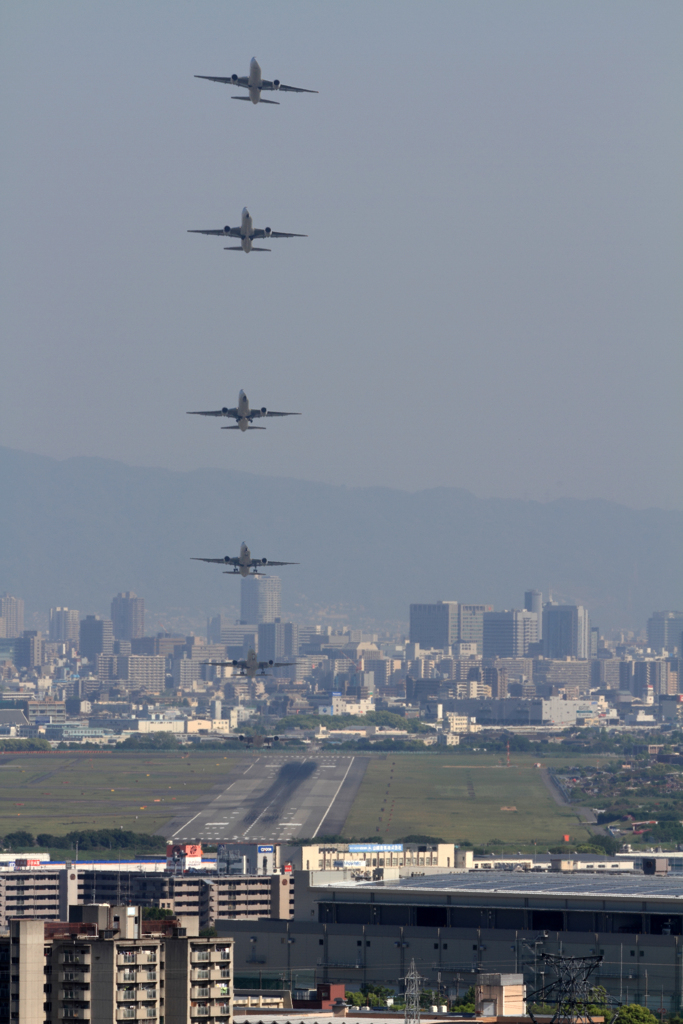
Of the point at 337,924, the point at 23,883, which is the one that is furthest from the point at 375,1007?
the point at 23,883

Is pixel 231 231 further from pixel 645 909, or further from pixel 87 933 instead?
pixel 87 933

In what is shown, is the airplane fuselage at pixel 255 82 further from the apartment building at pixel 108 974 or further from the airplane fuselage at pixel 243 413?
the apartment building at pixel 108 974

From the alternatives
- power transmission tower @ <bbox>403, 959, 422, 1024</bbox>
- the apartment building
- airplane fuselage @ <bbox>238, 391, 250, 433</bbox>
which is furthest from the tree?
airplane fuselage @ <bbox>238, 391, 250, 433</bbox>

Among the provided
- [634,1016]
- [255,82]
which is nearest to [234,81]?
[255,82]

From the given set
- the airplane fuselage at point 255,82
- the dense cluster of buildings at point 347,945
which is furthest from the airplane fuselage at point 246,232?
the dense cluster of buildings at point 347,945

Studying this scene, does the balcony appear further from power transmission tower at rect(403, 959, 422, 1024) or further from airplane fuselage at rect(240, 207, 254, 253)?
airplane fuselage at rect(240, 207, 254, 253)

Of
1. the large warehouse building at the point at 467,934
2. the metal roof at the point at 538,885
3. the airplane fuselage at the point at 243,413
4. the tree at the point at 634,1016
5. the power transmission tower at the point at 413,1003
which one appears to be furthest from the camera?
the airplane fuselage at the point at 243,413
